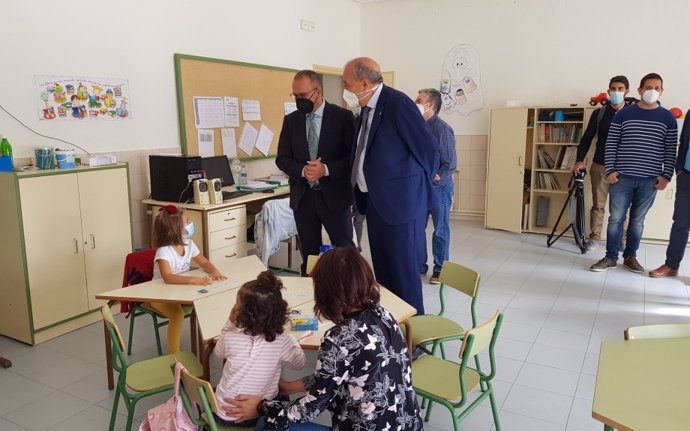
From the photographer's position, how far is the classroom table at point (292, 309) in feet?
7.19

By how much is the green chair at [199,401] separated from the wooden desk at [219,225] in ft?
8.08

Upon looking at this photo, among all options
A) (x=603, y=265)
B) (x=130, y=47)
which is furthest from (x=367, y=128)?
(x=603, y=265)

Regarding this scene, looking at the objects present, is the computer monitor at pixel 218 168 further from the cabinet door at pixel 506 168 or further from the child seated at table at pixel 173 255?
the cabinet door at pixel 506 168

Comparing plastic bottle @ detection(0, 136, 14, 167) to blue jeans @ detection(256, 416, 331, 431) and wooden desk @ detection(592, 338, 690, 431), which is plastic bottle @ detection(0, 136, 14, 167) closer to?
blue jeans @ detection(256, 416, 331, 431)

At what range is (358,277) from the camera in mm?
1683

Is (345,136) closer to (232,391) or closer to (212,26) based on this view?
(232,391)

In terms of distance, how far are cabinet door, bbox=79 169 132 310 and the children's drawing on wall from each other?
15.9 ft

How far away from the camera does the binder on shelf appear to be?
6938mm

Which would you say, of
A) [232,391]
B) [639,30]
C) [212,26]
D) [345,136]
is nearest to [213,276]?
[232,391]

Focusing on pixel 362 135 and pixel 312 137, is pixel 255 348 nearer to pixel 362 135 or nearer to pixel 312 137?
pixel 362 135

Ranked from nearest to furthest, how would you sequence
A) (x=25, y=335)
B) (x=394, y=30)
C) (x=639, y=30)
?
(x=25, y=335), (x=639, y=30), (x=394, y=30)

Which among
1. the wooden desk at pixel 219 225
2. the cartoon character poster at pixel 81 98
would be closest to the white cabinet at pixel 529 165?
the wooden desk at pixel 219 225

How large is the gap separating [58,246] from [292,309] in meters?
2.11

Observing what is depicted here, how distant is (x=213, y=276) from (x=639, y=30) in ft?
19.3
